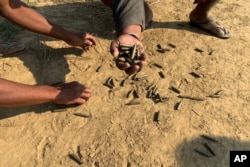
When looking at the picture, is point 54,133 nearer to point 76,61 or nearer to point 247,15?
point 76,61

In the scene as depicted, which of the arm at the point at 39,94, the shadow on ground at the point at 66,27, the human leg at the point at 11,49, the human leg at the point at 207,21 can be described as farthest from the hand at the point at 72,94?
the human leg at the point at 207,21

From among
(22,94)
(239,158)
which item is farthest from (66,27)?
(239,158)

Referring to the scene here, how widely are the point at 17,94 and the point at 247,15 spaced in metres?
3.36

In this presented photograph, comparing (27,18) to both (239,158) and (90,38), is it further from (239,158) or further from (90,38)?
(239,158)

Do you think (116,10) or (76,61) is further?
(76,61)

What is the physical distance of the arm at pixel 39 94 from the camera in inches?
134

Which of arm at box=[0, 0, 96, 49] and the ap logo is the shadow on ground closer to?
arm at box=[0, 0, 96, 49]

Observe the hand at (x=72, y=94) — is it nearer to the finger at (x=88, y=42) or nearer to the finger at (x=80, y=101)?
the finger at (x=80, y=101)

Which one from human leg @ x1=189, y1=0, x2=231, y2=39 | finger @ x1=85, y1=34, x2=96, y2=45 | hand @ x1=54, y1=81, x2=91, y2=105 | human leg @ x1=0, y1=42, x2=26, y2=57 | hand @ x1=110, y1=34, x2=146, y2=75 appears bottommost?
hand @ x1=54, y1=81, x2=91, y2=105

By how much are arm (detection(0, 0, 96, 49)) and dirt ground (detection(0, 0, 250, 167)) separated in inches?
9.3

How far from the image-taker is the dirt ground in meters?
3.40

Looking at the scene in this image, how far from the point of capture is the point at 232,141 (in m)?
3.43

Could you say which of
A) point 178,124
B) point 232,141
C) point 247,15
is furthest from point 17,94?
point 247,15

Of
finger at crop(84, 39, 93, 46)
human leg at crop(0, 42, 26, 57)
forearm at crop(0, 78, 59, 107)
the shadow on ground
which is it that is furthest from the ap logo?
human leg at crop(0, 42, 26, 57)
